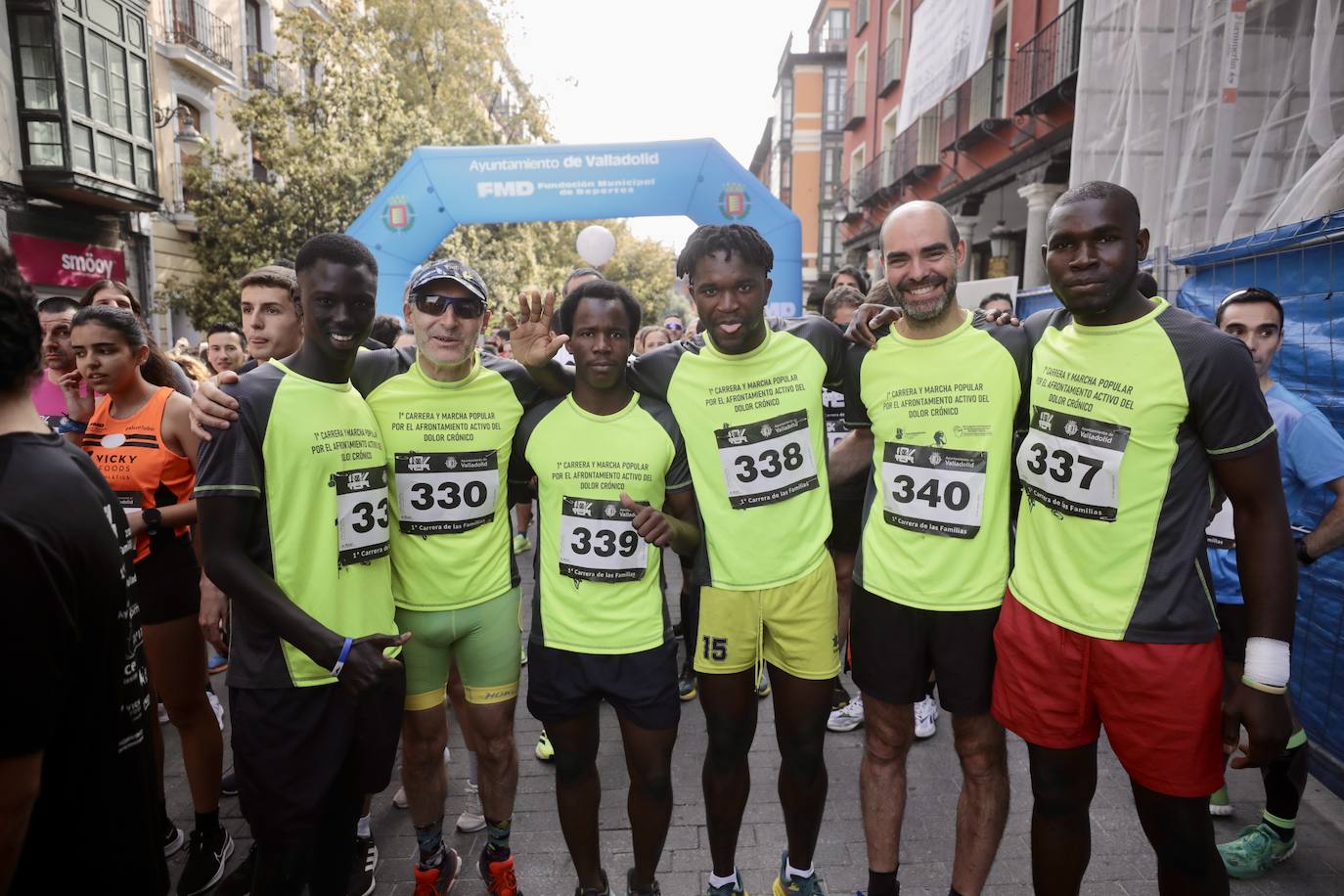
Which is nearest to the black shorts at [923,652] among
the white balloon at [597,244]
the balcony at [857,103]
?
the white balloon at [597,244]

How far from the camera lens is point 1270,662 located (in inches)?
78.3

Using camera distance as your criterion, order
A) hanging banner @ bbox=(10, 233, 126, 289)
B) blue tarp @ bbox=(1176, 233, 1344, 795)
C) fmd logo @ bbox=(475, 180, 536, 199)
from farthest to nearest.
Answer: hanging banner @ bbox=(10, 233, 126, 289) < fmd logo @ bbox=(475, 180, 536, 199) < blue tarp @ bbox=(1176, 233, 1344, 795)

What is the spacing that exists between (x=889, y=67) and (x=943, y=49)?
9457 mm

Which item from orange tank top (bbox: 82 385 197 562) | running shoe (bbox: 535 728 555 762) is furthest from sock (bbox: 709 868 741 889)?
orange tank top (bbox: 82 385 197 562)

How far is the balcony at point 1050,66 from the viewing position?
10602 millimetres

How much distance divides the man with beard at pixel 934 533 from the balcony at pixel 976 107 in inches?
472

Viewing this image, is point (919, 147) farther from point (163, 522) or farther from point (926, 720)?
point (163, 522)

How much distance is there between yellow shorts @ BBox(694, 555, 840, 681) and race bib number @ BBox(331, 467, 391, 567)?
1.08m

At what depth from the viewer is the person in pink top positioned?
3.83m

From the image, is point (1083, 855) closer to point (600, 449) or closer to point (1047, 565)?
point (1047, 565)

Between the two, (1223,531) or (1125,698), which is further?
(1223,531)

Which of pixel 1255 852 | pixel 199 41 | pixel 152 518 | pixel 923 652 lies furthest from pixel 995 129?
pixel 199 41

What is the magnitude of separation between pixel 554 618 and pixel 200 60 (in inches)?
742

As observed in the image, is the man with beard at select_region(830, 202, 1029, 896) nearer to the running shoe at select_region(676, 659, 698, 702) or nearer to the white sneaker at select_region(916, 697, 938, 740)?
the white sneaker at select_region(916, 697, 938, 740)
